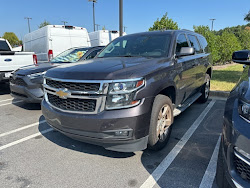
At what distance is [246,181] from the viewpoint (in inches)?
62.3

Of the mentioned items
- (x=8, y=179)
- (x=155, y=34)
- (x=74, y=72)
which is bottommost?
(x=8, y=179)

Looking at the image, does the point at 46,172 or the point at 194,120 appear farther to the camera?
the point at 194,120

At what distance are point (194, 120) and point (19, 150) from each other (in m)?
3.50

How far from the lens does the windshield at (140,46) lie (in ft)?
11.9

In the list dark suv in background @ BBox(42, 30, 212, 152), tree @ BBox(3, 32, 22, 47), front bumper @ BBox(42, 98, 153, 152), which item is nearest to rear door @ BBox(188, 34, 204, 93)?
dark suv in background @ BBox(42, 30, 212, 152)

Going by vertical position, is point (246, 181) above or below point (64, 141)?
above

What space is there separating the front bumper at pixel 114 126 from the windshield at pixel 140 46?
131cm

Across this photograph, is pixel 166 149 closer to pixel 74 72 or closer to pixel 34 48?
pixel 74 72

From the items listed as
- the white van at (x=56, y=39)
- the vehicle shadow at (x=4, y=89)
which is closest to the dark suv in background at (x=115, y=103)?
the vehicle shadow at (x=4, y=89)

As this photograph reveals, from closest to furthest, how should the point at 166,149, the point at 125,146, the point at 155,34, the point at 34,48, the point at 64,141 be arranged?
the point at 125,146, the point at 166,149, the point at 64,141, the point at 155,34, the point at 34,48

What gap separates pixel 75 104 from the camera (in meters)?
2.64

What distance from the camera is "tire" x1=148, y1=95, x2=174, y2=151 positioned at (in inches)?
107

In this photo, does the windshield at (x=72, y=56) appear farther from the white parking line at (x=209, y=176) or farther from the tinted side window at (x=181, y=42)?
the white parking line at (x=209, y=176)

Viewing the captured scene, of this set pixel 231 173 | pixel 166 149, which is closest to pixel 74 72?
pixel 166 149
